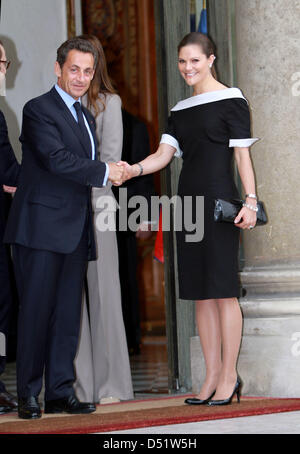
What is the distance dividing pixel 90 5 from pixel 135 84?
0.95 metres

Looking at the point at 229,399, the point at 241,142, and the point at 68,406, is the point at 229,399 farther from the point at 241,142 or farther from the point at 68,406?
the point at 241,142

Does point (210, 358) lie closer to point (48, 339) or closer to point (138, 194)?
point (48, 339)

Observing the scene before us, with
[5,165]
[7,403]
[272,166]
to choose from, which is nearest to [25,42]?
[5,165]

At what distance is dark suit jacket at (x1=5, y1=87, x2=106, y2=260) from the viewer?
3.65 m

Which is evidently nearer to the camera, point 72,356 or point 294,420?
point 294,420

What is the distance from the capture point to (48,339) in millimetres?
3818

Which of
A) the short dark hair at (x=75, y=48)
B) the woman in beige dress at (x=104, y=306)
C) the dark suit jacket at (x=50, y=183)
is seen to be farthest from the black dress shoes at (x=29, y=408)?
the short dark hair at (x=75, y=48)

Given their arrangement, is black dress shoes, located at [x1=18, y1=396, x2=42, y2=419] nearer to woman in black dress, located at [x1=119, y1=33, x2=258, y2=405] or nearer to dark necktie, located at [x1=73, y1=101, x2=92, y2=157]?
woman in black dress, located at [x1=119, y1=33, x2=258, y2=405]

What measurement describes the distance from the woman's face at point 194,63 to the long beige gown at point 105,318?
1.61ft

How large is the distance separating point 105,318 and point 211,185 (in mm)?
871

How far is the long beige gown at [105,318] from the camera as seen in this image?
4160mm

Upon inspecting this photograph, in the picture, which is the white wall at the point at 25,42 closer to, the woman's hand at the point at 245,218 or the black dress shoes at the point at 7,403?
the black dress shoes at the point at 7,403

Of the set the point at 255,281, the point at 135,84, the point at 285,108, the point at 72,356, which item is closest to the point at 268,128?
the point at 285,108

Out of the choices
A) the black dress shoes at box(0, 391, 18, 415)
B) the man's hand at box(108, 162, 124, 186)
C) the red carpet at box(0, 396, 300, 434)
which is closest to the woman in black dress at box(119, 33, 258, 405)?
the red carpet at box(0, 396, 300, 434)
